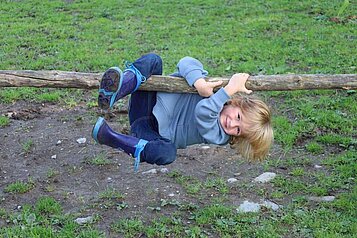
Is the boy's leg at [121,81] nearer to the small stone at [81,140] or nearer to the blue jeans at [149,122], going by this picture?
the blue jeans at [149,122]

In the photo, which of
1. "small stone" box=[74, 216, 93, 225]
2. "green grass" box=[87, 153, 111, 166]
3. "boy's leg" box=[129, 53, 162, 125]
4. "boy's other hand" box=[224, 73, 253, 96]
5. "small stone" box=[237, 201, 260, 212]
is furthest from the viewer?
"green grass" box=[87, 153, 111, 166]

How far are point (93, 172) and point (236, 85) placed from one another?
2077 millimetres

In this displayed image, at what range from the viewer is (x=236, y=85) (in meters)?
4.66

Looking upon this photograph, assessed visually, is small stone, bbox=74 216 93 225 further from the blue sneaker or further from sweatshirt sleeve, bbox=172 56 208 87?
sweatshirt sleeve, bbox=172 56 208 87

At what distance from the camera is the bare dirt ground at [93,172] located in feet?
17.9

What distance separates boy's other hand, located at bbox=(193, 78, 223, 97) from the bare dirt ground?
1.23 meters

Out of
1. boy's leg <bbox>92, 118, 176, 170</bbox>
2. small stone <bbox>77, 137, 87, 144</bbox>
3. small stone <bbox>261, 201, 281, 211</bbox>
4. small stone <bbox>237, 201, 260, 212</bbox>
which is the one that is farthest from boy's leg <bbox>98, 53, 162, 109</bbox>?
small stone <bbox>77, 137, 87, 144</bbox>

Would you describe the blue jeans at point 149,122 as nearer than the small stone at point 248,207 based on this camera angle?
Yes

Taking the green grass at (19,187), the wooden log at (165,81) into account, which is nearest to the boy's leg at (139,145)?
the wooden log at (165,81)

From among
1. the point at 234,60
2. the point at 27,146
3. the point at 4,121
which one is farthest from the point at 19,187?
the point at 234,60

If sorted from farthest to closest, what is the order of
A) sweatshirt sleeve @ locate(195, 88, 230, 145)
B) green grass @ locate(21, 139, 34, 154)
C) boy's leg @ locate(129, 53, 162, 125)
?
1. green grass @ locate(21, 139, 34, 154)
2. boy's leg @ locate(129, 53, 162, 125)
3. sweatshirt sleeve @ locate(195, 88, 230, 145)

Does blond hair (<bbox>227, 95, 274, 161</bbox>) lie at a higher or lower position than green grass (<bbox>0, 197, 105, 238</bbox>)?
higher

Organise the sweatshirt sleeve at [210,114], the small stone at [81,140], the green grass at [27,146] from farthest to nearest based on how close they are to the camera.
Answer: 1. the small stone at [81,140]
2. the green grass at [27,146]
3. the sweatshirt sleeve at [210,114]

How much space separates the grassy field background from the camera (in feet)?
16.7
